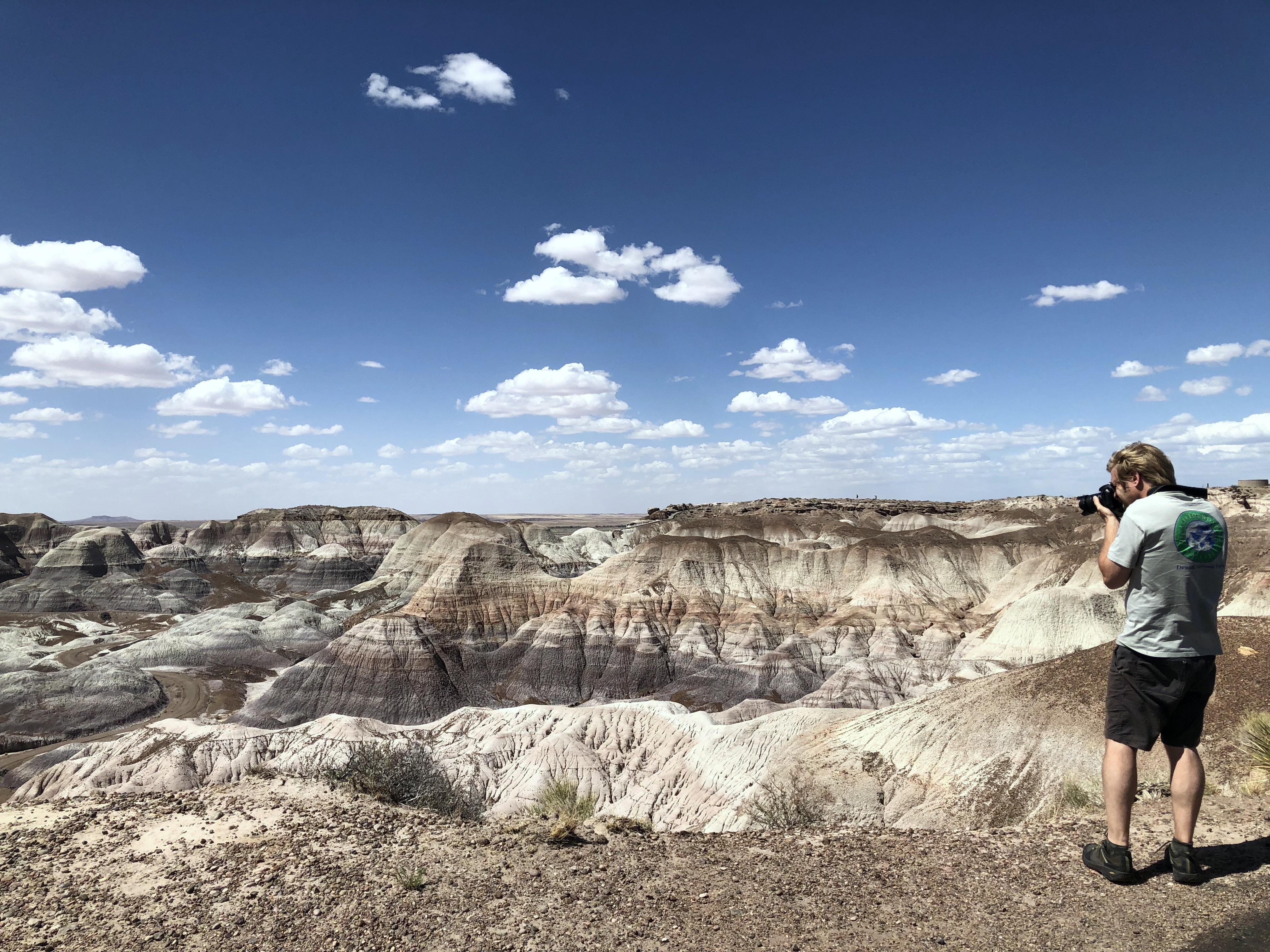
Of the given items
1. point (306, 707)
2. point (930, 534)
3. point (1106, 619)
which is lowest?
point (306, 707)

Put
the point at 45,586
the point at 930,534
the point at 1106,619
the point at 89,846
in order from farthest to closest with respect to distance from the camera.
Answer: the point at 45,586
the point at 930,534
the point at 1106,619
the point at 89,846

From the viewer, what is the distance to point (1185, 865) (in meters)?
3.96

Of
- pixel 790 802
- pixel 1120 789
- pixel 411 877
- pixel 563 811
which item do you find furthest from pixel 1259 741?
pixel 790 802

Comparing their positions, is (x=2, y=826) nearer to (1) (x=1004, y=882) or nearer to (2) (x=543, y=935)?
(2) (x=543, y=935)

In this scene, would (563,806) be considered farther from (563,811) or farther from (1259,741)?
(1259,741)

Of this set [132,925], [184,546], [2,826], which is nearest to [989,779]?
[132,925]

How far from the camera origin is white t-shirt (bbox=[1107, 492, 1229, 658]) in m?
3.76

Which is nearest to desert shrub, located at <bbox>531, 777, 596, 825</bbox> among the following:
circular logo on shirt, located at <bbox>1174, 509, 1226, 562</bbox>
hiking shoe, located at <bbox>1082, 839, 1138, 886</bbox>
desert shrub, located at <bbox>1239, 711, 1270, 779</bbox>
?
hiking shoe, located at <bbox>1082, 839, 1138, 886</bbox>

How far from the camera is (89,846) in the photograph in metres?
6.62

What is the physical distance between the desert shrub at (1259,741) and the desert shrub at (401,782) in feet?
25.9

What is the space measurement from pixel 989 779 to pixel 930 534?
136 ft

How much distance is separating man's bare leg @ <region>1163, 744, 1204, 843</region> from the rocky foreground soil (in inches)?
13.5

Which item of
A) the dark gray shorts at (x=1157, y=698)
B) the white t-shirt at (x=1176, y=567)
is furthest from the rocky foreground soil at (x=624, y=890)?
the white t-shirt at (x=1176, y=567)

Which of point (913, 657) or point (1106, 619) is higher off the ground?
point (1106, 619)
